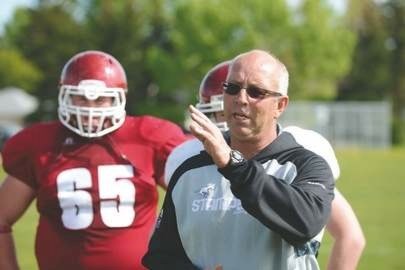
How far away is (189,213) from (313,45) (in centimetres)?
4624

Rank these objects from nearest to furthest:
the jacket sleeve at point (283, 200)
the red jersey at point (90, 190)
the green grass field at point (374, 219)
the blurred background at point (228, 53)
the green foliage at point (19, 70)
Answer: the jacket sleeve at point (283, 200)
the red jersey at point (90, 190)
the green grass field at point (374, 219)
the blurred background at point (228, 53)
the green foliage at point (19, 70)

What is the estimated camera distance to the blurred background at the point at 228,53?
4297 cm

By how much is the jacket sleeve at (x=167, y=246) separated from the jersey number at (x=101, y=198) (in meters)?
1.10

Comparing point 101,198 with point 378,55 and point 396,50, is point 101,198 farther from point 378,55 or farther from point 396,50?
point 396,50

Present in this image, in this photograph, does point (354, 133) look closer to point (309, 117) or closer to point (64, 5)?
point (309, 117)

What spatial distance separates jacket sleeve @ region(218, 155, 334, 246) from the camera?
8.39 ft

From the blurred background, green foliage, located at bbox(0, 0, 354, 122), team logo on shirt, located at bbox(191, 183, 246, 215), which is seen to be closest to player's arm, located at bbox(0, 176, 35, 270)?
team logo on shirt, located at bbox(191, 183, 246, 215)

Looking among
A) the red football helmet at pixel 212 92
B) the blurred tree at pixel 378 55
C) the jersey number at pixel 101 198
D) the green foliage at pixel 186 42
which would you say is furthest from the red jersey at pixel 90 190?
the blurred tree at pixel 378 55

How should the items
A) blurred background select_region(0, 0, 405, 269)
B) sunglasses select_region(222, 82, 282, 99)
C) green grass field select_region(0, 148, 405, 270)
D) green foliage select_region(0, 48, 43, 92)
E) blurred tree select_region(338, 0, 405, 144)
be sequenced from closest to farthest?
sunglasses select_region(222, 82, 282, 99) < green grass field select_region(0, 148, 405, 270) < blurred background select_region(0, 0, 405, 269) < green foliage select_region(0, 48, 43, 92) < blurred tree select_region(338, 0, 405, 144)

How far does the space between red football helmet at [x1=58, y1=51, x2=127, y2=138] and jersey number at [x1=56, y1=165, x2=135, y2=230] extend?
202 mm

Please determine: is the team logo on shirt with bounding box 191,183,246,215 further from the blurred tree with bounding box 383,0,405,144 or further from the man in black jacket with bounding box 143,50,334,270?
the blurred tree with bounding box 383,0,405,144

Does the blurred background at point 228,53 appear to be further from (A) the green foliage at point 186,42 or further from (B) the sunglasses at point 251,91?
(B) the sunglasses at point 251,91

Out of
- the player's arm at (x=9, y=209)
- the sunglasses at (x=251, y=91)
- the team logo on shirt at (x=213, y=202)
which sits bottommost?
the player's arm at (x=9, y=209)

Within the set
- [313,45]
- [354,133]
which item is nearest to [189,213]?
[354,133]
